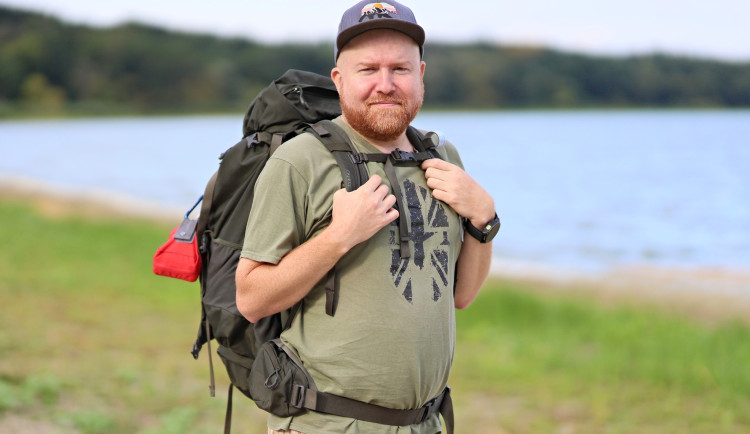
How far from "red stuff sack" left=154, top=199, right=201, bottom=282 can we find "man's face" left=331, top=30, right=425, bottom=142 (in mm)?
713

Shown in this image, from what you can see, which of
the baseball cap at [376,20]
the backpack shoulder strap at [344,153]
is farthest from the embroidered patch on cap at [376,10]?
the backpack shoulder strap at [344,153]

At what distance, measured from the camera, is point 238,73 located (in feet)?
279

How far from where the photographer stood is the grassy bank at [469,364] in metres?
5.31

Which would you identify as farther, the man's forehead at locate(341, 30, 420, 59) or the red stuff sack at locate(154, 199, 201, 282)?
the red stuff sack at locate(154, 199, 201, 282)

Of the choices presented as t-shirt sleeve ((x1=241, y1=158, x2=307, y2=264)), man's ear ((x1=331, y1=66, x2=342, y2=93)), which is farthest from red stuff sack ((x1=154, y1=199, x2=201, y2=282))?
man's ear ((x1=331, y1=66, x2=342, y2=93))

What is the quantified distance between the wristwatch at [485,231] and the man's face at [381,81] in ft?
1.24

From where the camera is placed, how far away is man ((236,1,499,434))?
2.08 m

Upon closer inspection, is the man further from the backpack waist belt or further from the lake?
the lake

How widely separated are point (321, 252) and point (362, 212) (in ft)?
0.51

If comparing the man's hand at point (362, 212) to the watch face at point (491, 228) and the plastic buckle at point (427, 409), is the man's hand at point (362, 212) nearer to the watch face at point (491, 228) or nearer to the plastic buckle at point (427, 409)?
the watch face at point (491, 228)

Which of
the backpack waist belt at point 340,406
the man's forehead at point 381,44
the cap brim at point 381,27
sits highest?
the cap brim at point 381,27

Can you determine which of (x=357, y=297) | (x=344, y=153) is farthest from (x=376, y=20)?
(x=357, y=297)

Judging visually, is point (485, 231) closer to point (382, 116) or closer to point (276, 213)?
point (382, 116)

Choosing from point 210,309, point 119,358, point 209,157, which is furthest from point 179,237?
point 209,157
